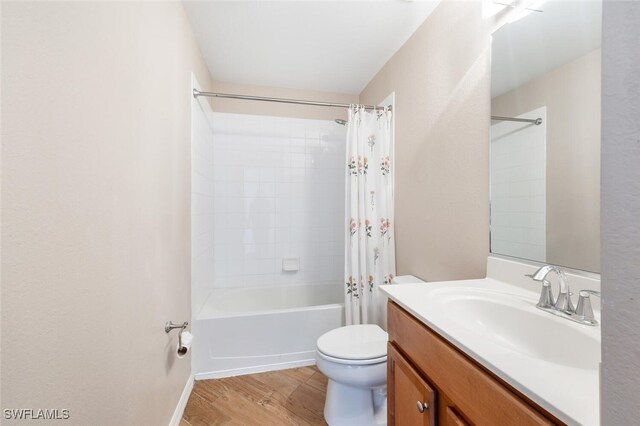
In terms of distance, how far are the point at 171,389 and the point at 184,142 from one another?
1.39 m

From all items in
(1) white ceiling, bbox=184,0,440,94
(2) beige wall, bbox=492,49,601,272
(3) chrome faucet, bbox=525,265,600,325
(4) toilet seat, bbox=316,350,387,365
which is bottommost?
(4) toilet seat, bbox=316,350,387,365

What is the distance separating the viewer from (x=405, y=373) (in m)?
0.91

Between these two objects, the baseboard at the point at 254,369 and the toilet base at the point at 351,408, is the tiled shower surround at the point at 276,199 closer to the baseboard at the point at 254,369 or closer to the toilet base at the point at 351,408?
the baseboard at the point at 254,369

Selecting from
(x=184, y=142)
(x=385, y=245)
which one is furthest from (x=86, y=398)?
(x=385, y=245)

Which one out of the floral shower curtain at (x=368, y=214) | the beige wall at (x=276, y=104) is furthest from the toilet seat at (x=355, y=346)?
the beige wall at (x=276, y=104)

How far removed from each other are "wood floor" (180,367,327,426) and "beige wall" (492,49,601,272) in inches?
57.1

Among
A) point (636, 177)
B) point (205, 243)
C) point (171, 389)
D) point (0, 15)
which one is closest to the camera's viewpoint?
point (636, 177)

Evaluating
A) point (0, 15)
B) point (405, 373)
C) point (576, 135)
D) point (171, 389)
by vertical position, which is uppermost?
point (0, 15)

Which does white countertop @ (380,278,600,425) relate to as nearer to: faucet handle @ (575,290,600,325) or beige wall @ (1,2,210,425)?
faucet handle @ (575,290,600,325)

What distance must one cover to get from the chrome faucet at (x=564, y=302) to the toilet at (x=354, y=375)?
30.4 inches

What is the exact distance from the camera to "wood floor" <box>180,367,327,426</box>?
1.44 meters

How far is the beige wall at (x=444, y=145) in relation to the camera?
1.23 meters

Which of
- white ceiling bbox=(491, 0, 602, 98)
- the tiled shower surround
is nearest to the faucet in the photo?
white ceiling bbox=(491, 0, 602, 98)

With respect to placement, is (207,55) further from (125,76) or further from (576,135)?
(576,135)
